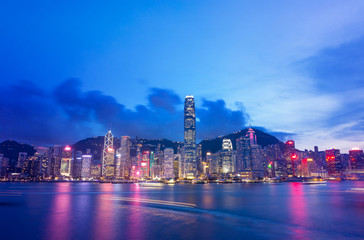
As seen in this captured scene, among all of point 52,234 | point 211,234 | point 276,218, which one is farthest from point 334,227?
point 52,234

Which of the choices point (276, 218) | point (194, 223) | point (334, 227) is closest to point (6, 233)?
point (194, 223)

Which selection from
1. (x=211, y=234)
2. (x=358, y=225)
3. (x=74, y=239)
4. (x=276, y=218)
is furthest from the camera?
(x=276, y=218)

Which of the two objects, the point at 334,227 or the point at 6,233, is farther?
the point at 334,227

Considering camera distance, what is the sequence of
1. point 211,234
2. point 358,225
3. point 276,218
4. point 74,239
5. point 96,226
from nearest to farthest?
point 74,239, point 211,234, point 96,226, point 358,225, point 276,218

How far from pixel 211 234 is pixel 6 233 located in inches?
823

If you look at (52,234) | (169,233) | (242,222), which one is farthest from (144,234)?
(242,222)

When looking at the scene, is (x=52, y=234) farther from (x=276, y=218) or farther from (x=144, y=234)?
(x=276, y=218)

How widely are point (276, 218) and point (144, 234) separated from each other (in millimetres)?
20942

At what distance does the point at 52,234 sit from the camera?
1010 inches

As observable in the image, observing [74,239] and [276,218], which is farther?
[276,218]

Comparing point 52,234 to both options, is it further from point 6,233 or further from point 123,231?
point 123,231

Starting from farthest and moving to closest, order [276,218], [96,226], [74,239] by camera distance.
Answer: [276,218] < [96,226] < [74,239]

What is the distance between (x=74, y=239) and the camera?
23.5 m

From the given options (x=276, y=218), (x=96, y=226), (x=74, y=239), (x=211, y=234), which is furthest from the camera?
(x=276, y=218)
